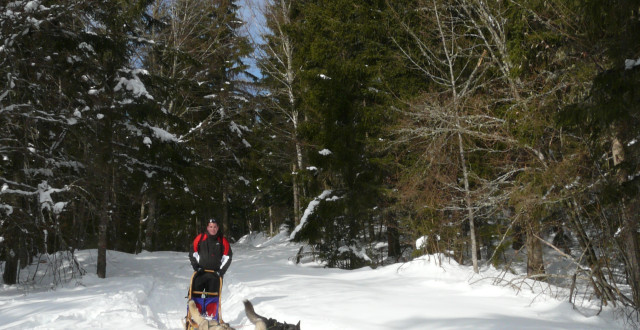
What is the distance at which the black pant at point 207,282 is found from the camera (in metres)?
7.38

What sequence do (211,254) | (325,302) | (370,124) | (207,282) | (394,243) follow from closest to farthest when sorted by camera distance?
(207,282) → (211,254) → (325,302) → (370,124) → (394,243)

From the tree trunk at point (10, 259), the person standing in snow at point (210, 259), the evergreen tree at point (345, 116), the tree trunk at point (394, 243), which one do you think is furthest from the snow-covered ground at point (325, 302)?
the tree trunk at point (394, 243)

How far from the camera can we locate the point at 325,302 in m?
8.19

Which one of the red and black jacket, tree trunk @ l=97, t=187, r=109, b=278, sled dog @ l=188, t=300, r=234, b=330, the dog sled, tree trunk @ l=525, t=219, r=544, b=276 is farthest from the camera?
tree trunk @ l=97, t=187, r=109, b=278

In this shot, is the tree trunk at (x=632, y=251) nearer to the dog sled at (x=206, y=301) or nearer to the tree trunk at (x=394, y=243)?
the dog sled at (x=206, y=301)

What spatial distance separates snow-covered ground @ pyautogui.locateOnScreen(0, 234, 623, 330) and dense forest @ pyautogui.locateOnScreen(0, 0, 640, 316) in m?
0.76

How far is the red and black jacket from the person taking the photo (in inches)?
295

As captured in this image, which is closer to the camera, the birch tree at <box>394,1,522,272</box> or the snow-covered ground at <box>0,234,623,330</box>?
the snow-covered ground at <box>0,234,623,330</box>

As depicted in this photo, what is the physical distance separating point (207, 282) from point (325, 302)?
7.03 ft

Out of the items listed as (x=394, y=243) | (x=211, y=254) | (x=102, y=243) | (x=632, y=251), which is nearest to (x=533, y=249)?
(x=632, y=251)

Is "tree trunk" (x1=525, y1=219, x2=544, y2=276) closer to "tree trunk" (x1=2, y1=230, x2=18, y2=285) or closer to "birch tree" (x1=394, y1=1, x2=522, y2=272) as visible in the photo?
"birch tree" (x1=394, y1=1, x2=522, y2=272)

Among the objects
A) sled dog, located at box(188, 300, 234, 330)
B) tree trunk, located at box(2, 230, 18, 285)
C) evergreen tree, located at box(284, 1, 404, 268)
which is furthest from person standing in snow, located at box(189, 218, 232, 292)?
evergreen tree, located at box(284, 1, 404, 268)

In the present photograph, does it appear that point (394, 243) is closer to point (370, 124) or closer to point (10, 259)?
point (370, 124)

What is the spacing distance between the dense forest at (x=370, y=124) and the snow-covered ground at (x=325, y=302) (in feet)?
2.49
